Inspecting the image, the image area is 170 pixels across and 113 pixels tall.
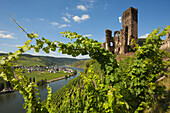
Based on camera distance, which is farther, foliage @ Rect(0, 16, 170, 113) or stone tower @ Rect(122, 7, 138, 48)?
stone tower @ Rect(122, 7, 138, 48)

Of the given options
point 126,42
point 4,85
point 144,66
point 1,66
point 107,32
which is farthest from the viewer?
point 4,85

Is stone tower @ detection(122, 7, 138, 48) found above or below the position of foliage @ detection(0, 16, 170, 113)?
above

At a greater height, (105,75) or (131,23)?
(131,23)

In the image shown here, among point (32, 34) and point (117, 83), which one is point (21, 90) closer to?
point (32, 34)

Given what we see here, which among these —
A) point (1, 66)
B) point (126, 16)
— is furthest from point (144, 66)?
point (126, 16)

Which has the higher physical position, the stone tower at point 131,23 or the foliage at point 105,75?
the stone tower at point 131,23

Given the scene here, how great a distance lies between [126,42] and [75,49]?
25.1 m

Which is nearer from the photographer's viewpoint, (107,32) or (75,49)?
(75,49)

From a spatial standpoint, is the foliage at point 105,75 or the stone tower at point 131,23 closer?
the foliage at point 105,75

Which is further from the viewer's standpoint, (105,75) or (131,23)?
(131,23)

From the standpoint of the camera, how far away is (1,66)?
1432 mm

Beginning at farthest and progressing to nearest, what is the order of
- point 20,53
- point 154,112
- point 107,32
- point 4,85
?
1. point 4,85
2. point 107,32
3. point 154,112
4. point 20,53

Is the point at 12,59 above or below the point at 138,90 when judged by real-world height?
above

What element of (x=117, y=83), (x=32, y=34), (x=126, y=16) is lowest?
(x=117, y=83)
